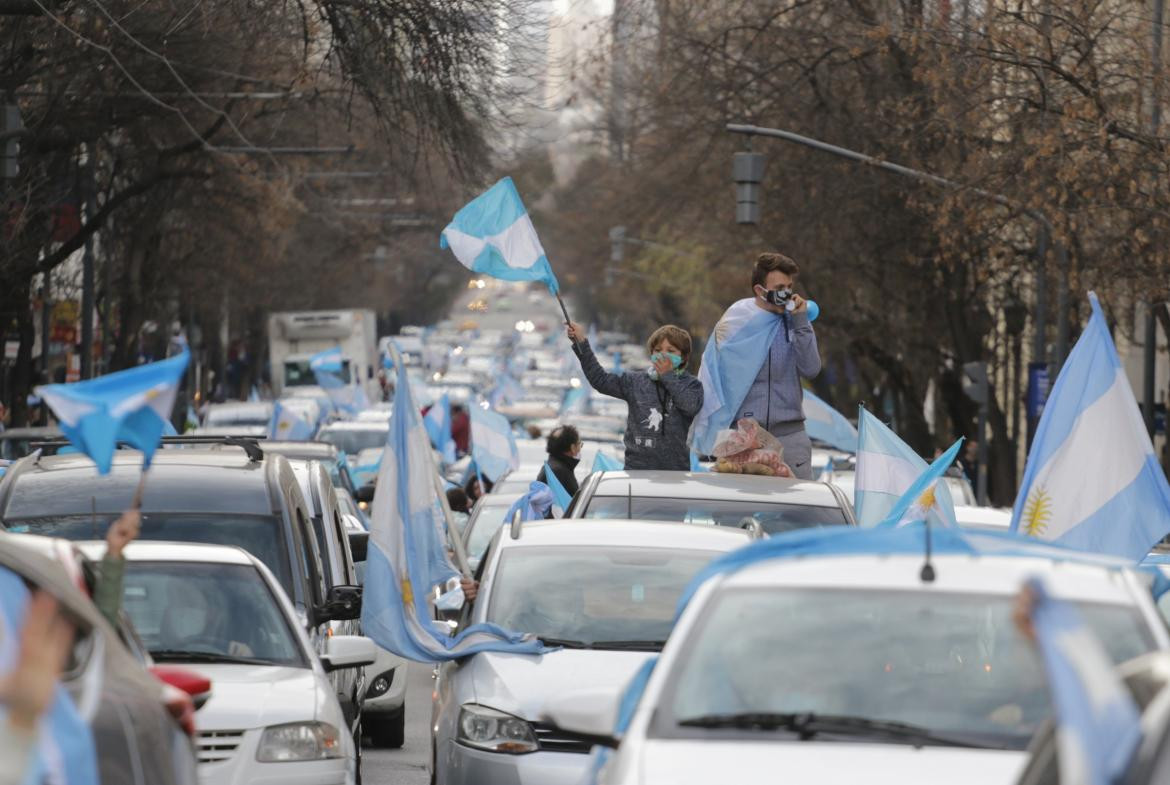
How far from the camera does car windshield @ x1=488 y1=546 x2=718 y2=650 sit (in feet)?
31.0

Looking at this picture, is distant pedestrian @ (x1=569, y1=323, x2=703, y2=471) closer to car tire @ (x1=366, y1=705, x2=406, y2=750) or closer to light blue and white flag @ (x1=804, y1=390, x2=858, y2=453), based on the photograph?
car tire @ (x1=366, y1=705, x2=406, y2=750)

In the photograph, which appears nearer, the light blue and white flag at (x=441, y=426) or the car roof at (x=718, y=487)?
the car roof at (x=718, y=487)

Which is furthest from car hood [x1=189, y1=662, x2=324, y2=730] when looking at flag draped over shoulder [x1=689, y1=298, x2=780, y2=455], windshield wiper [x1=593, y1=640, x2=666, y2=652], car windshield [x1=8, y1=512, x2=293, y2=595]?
flag draped over shoulder [x1=689, y1=298, x2=780, y2=455]

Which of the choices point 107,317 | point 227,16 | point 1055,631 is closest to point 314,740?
point 1055,631

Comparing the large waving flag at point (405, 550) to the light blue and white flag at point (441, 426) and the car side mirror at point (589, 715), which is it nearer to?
the car side mirror at point (589, 715)

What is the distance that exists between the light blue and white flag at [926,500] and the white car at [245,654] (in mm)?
3278

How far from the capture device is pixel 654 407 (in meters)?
13.0

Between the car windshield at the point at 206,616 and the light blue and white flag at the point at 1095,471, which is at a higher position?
the light blue and white flag at the point at 1095,471

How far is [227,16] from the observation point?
23.2 m

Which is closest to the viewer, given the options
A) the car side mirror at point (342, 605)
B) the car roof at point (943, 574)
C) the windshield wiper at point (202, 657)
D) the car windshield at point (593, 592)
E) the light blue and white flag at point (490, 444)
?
the car roof at point (943, 574)

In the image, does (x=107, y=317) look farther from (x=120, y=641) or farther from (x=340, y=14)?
(x=120, y=641)

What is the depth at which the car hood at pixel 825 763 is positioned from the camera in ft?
18.5

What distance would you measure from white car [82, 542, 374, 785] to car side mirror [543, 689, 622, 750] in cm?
213

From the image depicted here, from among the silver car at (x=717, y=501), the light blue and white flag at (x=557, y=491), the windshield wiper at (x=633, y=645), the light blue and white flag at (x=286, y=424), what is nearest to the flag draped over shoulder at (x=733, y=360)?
the light blue and white flag at (x=557, y=491)
